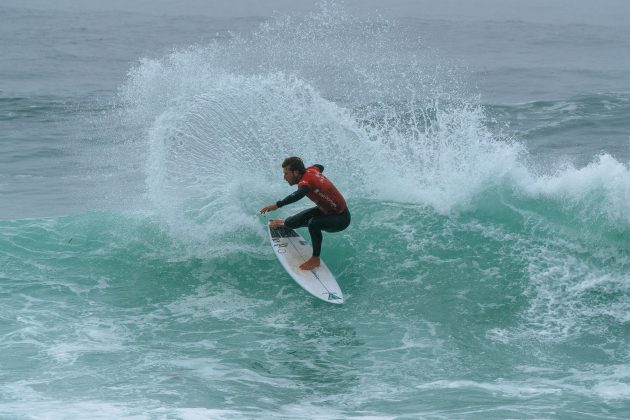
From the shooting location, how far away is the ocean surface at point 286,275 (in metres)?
7.82

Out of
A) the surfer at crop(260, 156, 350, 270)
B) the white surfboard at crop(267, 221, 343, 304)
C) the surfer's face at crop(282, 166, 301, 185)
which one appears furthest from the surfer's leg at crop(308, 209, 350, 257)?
the surfer's face at crop(282, 166, 301, 185)

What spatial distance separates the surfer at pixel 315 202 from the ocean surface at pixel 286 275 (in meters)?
0.87

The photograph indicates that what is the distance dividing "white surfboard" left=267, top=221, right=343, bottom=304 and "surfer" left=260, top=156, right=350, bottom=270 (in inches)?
5.1

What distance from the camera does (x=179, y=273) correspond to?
36.1ft

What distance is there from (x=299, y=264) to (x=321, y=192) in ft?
3.56

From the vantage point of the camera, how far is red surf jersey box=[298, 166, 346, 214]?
9.71 metres

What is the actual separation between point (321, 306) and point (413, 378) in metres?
2.11

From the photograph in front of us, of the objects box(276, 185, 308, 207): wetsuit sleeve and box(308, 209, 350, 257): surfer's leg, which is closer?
box(276, 185, 308, 207): wetsuit sleeve

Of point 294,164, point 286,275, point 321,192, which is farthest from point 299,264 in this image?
point 294,164

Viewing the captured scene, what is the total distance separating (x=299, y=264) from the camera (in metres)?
10.4

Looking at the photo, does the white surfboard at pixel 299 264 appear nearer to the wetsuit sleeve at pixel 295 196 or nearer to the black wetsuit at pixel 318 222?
the black wetsuit at pixel 318 222

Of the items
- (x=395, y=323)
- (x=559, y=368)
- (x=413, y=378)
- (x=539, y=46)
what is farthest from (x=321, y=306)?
(x=539, y=46)

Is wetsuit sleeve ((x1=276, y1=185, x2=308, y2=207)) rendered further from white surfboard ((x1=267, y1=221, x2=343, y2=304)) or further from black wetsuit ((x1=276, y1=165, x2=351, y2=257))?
white surfboard ((x1=267, y1=221, x2=343, y2=304))

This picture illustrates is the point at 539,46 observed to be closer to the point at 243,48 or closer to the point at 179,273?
the point at 243,48
